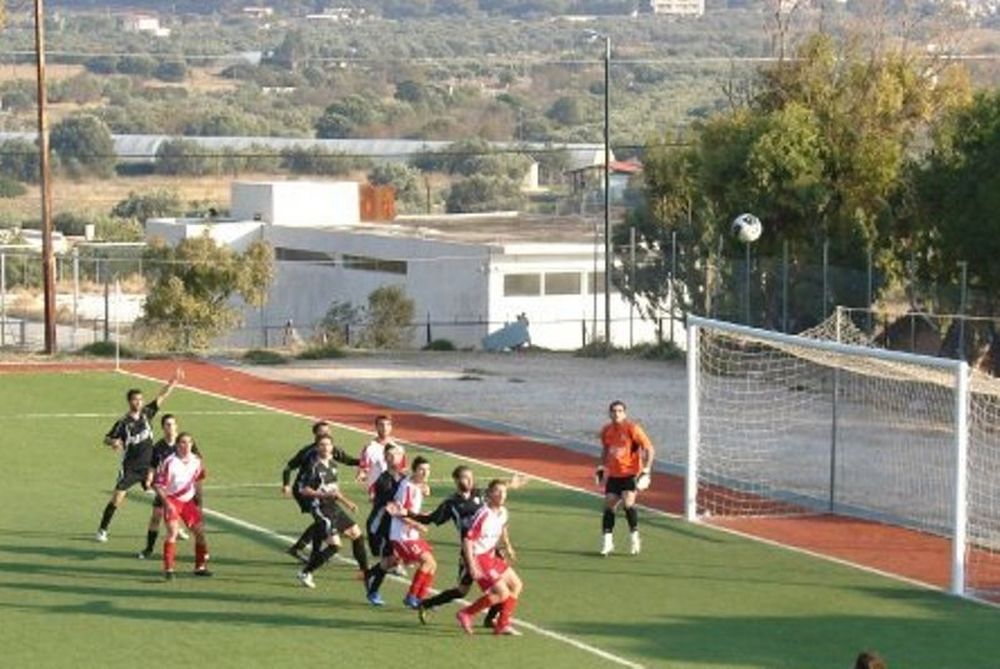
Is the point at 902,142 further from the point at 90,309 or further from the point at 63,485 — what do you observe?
the point at 90,309

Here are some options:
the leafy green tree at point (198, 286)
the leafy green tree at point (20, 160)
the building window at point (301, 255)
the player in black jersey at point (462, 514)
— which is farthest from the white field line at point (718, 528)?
the leafy green tree at point (20, 160)

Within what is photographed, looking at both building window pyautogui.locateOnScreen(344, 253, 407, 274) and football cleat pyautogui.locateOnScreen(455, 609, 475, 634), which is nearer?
football cleat pyautogui.locateOnScreen(455, 609, 475, 634)

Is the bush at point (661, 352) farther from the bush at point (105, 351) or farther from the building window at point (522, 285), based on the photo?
→ the building window at point (522, 285)

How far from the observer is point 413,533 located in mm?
21719

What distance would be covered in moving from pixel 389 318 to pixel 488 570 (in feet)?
119

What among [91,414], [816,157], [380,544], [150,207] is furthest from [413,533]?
[150,207]

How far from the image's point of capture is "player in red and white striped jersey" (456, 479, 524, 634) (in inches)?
813

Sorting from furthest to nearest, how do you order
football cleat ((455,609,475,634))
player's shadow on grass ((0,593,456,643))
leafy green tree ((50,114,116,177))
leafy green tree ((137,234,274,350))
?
1. leafy green tree ((50,114,116,177))
2. leafy green tree ((137,234,274,350))
3. player's shadow on grass ((0,593,456,643))
4. football cleat ((455,609,475,634))

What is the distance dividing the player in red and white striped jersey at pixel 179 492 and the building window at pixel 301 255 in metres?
46.2

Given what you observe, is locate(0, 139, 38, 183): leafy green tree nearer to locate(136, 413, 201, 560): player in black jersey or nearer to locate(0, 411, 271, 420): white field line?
locate(0, 411, 271, 420): white field line

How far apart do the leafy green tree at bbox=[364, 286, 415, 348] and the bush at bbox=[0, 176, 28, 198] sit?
271 ft

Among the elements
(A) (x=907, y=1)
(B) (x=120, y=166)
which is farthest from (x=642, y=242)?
(B) (x=120, y=166)

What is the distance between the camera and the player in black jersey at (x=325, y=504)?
74.3 feet

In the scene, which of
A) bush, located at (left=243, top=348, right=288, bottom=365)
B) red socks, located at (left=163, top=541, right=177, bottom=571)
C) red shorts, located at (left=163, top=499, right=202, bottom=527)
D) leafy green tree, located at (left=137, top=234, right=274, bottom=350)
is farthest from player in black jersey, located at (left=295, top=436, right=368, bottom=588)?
leafy green tree, located at (left=137, top=234, right=274, bottom=350)
